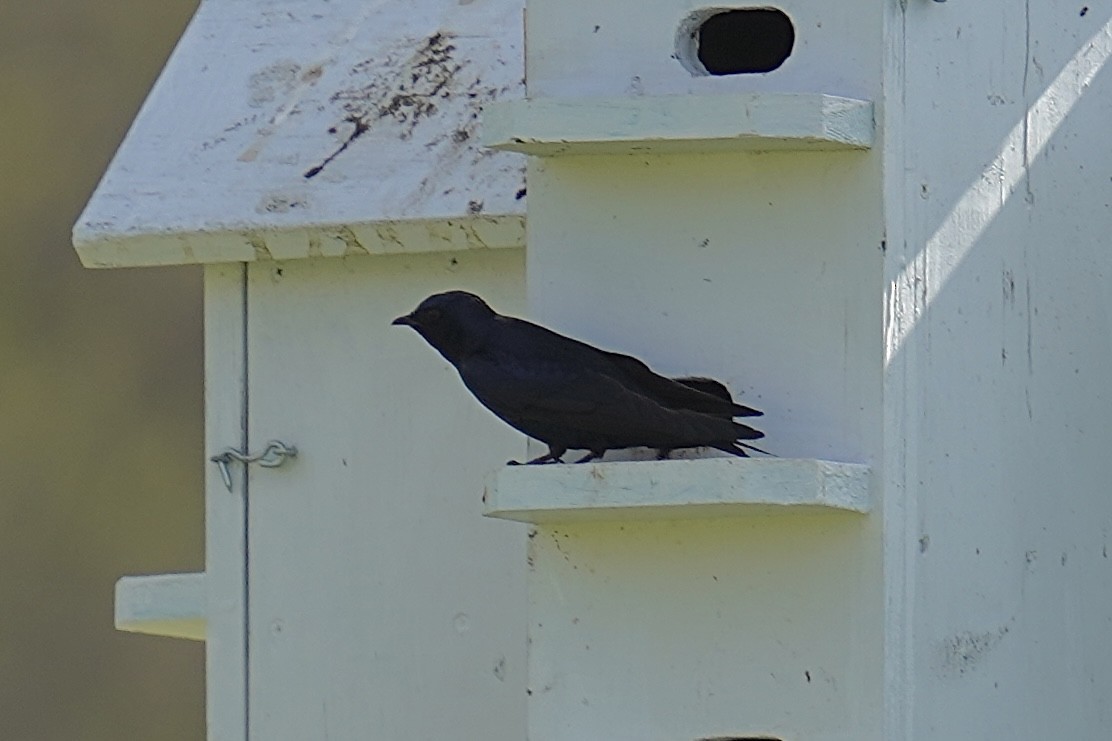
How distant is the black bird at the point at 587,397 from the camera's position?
3.72m

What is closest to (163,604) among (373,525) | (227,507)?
(227,507)

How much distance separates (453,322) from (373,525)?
0.74 metres

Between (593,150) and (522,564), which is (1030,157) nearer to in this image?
(593,150)

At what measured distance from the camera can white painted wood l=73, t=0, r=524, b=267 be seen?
4.61 m

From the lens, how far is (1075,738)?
4172 millimetres

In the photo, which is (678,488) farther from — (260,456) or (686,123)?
(260,456)

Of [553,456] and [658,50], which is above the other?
[658,50]

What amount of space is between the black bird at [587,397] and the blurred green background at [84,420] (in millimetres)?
6830

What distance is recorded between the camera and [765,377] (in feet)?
12.5

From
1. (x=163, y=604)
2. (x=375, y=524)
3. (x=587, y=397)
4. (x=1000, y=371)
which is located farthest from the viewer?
(x=163, y=604)

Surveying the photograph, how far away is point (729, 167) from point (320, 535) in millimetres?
1133

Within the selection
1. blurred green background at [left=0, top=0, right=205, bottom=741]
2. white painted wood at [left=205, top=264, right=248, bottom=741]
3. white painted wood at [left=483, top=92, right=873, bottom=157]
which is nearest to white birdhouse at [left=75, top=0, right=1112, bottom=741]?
white painted wood at [left=483, top=92, right=873, bottom=157]

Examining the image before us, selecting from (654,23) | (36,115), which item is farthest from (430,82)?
(36,115)

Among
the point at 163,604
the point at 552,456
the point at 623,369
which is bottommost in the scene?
the point at 163,604
